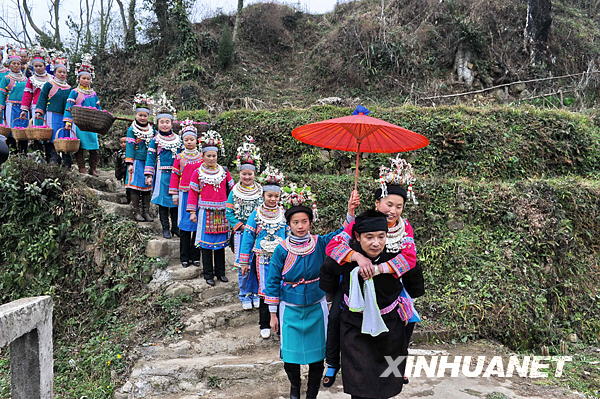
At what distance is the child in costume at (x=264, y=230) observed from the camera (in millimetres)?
4355

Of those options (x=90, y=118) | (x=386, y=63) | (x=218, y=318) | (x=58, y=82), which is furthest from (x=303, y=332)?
(x=386, y=63)

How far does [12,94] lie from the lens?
7.32 meters

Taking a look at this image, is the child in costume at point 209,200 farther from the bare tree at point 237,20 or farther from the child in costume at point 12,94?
the bare tree at point 237,20

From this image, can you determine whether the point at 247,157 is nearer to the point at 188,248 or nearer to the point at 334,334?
the point at 188,248

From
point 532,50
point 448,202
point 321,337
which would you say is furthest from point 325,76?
point 321,337

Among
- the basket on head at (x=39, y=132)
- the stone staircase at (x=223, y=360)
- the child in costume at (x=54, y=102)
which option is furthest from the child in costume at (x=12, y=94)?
the stone staircase at (x=223, y=360)

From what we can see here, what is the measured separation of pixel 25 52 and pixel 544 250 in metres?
9.59

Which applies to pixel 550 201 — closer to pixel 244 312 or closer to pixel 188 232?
pixel 244 312

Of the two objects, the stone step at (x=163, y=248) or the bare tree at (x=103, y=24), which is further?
the bare tree at (x=103, y=24)

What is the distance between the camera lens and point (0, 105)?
7.55 m

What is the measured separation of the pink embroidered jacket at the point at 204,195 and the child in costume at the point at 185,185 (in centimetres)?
27

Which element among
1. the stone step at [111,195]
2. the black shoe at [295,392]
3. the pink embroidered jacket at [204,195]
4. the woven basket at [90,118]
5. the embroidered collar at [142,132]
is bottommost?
the black shoe at [295,392]

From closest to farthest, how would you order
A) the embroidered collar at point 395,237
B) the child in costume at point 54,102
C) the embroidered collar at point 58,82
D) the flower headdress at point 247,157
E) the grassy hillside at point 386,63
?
the embroidered collar at point 395,237 → the flower headdress at point 247,157 → the child in costume at point 54,102 → the embroidered collar at point 58,82 → the grassy hillside at point 386,63

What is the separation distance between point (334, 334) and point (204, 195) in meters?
2.74
